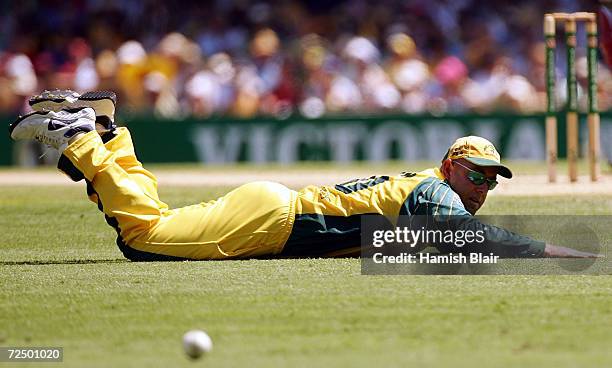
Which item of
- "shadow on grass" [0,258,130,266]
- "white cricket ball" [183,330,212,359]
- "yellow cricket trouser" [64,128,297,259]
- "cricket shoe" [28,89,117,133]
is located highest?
"cricket shoe" [28,89,117,133]

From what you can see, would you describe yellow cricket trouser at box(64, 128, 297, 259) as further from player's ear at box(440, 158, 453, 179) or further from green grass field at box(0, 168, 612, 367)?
player's ear at box(440, 158, 453, 179)

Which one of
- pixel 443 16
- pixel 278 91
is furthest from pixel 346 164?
pixel 443 16

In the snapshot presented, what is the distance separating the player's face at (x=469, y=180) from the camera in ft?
25.7

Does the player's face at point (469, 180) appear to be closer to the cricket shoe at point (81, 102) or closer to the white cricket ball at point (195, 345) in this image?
the cricket shoe at point (81, 102)

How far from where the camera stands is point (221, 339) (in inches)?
231

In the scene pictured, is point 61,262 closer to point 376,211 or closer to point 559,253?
point 376,211

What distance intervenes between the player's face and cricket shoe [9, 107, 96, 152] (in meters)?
2.28

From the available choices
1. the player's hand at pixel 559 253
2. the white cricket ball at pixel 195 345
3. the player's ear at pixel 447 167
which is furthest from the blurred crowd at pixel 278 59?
the white cricket ball at pixel 195 345

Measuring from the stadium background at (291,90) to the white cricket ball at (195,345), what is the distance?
587 inches

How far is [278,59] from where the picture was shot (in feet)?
67.6

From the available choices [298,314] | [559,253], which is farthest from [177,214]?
[559,253]

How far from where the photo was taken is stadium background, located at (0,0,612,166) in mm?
20406

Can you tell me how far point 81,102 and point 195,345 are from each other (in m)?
3.28

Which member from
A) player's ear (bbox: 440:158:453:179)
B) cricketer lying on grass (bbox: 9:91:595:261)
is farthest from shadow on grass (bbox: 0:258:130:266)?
player's ear (bbox: 440:158:453:179)
